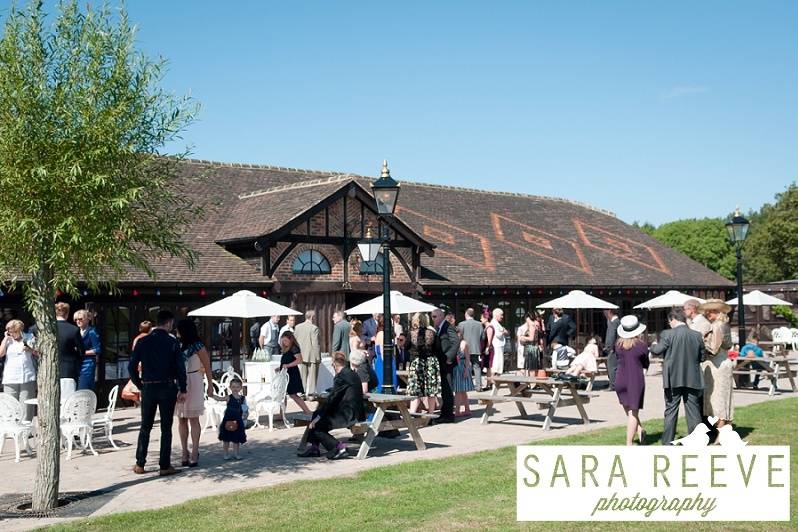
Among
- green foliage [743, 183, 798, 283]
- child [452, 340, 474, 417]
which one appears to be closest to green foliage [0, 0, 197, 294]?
child [452, 340, 474, 417]

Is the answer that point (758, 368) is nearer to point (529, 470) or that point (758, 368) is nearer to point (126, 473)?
point (529, 470)

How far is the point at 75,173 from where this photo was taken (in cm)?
759

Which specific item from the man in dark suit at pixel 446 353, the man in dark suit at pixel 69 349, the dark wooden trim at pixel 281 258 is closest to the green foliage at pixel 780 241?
the dark wooden trim at pixel 281 258

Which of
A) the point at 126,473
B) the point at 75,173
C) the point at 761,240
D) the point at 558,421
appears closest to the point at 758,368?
the point at 558,421

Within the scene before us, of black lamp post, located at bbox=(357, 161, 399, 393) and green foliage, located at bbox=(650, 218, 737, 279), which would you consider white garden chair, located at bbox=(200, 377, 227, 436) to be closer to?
black lamp post, located at bbox=(357, 161, 399, 393)

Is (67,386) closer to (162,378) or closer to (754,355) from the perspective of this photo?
(162,378)

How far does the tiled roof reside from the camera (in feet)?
64.7

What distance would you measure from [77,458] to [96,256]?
365cm

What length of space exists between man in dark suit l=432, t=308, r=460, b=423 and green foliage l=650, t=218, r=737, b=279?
6271 cm

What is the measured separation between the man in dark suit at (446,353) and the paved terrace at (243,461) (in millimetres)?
413

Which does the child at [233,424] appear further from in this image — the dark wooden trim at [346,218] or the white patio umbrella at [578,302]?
the white patio umbrella at [578,302]

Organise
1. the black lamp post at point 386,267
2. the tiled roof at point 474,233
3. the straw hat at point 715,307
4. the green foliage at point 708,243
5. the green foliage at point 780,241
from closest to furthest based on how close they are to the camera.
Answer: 1. the straw hat at point 715,307
2. the black lamp post at point 386,267
3. the tiled roof at point 474,233
4. the green foliage at point 780,241
5. the green foliage at point 708,243

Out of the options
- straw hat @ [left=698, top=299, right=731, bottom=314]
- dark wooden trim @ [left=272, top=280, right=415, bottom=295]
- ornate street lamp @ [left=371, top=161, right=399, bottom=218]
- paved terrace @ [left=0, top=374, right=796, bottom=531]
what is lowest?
paved terrace @ [left=0, top=374, right=796, bottom=531]

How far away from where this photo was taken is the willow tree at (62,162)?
7.64 meters
